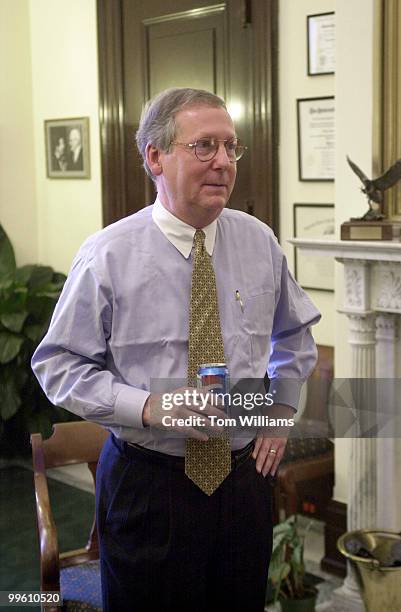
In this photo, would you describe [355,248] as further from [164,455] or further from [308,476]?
[164,455]

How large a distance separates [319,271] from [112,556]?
7.76 feet

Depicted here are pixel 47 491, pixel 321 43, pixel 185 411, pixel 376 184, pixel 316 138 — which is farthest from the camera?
pixel 316 138

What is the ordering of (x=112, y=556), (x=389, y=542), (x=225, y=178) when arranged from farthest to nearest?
(x=389, y=542)
(x=112, y=556)
(x=225, y=178)

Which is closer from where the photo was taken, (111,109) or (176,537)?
(176,537)

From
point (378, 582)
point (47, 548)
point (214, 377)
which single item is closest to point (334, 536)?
point (378, 582)

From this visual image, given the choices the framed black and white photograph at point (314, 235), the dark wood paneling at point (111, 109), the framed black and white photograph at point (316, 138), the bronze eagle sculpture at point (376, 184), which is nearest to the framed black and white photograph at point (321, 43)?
the framed black and white photograph at point (316, 138)

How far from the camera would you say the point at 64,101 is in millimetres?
5156

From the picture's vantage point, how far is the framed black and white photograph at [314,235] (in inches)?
154

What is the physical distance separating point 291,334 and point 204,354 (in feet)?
1.04

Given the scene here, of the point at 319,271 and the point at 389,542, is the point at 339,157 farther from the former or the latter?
the point at 389,542

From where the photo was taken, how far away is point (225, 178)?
5.53 ft

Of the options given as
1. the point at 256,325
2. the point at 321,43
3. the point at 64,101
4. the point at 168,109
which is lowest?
the point at 256,325

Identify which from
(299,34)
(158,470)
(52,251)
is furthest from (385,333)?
(52,251)

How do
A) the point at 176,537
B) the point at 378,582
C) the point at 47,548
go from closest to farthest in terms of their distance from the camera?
the point at 176,537
the point at 47,548
the point at 378,582
